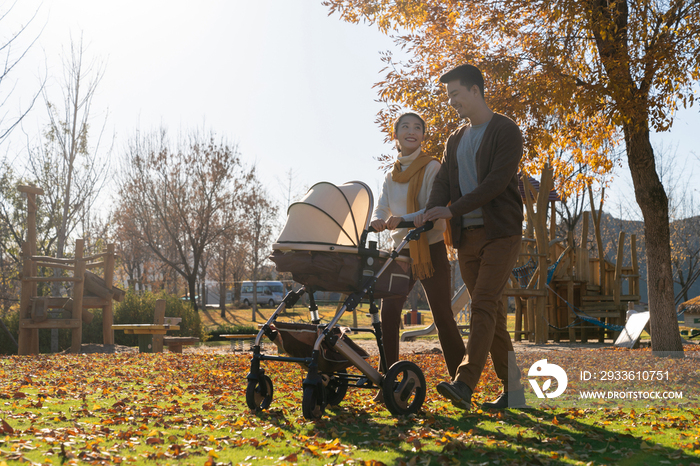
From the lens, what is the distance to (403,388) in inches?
142

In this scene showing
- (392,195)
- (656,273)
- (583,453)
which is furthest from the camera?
(656,273)

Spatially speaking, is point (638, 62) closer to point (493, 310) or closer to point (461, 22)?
point (461, 22)

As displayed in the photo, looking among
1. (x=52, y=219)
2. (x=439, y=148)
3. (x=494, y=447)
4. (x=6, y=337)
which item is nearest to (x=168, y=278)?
(x=52, y=219)

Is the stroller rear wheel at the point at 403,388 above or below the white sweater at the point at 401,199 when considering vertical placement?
below

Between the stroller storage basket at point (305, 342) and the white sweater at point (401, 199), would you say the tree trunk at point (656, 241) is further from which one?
the stroller storage basket at point (305, 342)

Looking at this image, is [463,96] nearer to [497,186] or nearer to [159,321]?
[497,186]

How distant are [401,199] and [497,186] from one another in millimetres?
1015

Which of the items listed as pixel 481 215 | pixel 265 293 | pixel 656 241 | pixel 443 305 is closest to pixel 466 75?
pixel 481 215

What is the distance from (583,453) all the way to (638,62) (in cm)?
600

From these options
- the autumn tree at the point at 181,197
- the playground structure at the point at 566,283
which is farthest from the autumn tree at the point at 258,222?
the playground structure at the point at 566,283

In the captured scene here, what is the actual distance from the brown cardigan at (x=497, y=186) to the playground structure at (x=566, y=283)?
9.62m

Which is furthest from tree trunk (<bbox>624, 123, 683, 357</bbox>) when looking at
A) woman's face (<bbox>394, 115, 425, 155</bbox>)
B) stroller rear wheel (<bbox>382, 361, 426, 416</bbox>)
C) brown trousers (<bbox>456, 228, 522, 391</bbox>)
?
stroller rear wheel (<bbox>382, 361, 426, 416</bbox>)

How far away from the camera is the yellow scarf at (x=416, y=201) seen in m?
4.16

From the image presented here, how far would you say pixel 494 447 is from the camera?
2.80 metres
